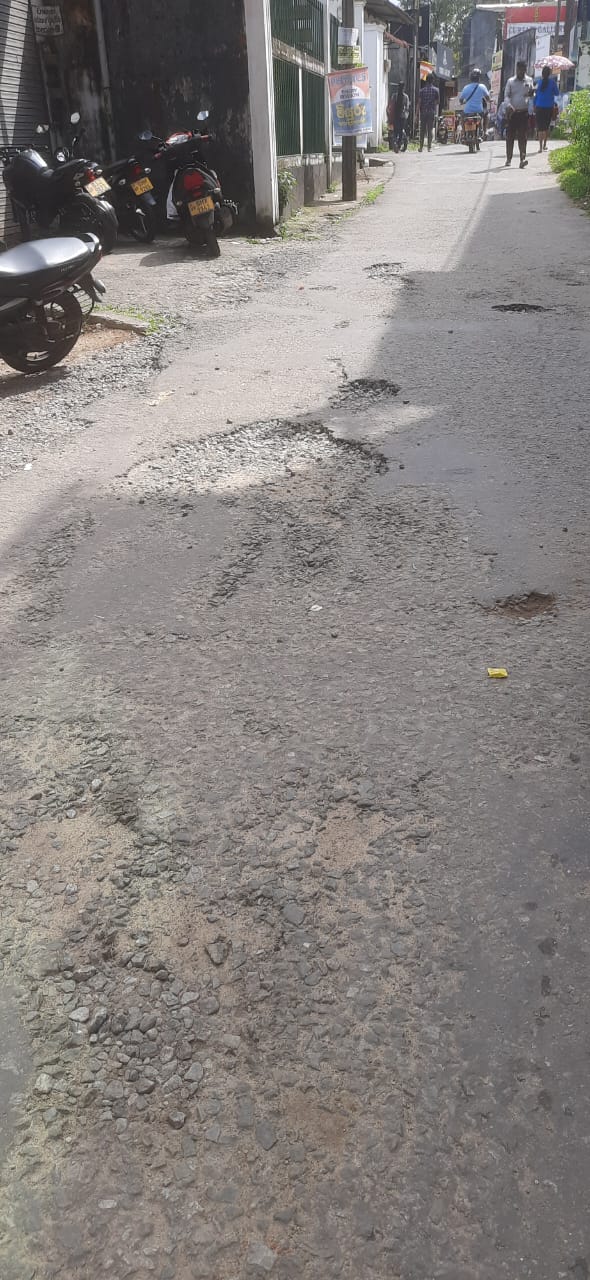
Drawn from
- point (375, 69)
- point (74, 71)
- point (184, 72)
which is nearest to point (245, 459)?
point (184, 72)

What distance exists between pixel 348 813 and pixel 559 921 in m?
0.55

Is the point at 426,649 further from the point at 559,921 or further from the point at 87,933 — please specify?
the point at 87,933

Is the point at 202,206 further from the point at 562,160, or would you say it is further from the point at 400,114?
the point at 400,114

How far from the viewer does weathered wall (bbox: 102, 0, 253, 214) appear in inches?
417

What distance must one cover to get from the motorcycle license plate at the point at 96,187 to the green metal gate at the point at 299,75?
14.7 ft

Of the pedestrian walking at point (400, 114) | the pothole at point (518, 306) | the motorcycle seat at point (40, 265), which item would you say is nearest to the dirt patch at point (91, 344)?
the motorcycle seat at point (40, 265)

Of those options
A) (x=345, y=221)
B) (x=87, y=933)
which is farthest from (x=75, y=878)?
(x=345, y=221)

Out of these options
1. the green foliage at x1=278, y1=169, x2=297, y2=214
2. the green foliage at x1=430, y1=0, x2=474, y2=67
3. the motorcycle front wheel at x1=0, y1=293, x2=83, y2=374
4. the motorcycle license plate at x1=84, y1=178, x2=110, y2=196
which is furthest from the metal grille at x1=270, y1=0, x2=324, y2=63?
the green foliage at x1=430, y1=0, x2=474, y2=67

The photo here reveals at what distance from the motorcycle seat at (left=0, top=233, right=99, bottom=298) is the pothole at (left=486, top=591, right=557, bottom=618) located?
392 cm

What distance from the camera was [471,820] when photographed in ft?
7.16

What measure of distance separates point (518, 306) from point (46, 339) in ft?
12.3

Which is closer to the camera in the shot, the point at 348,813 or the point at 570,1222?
the point at 570,1222

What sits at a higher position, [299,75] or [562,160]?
[299,75]

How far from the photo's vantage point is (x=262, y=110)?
1078 cm
